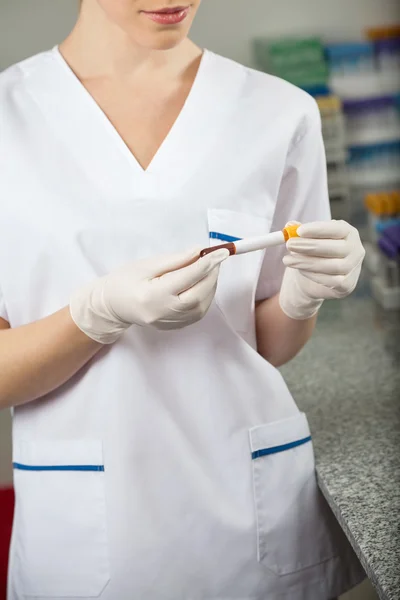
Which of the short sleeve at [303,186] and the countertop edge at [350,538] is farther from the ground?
the short sleeve at [303,186]

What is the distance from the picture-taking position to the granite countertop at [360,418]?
2.94ft

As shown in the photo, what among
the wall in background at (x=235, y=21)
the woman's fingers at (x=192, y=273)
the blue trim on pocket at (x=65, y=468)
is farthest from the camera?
the wall in background at (x=235, y=21)

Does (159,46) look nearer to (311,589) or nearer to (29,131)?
(29,131)

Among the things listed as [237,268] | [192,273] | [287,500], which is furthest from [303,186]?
[287,500]

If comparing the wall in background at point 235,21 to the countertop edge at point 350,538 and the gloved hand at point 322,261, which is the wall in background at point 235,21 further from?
the countertop edge at point 350,538

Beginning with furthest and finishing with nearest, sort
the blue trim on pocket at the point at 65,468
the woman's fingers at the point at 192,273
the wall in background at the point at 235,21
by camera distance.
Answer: the wall in background at the point at 235,21, the blue trim on pocket at the point at 65,468, the woman's fingers at the point at 192,273

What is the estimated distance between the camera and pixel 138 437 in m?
0.92

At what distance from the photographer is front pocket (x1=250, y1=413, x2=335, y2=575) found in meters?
0.97

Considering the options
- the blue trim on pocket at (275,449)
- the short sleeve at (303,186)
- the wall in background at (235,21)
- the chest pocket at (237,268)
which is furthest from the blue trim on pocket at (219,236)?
the wall in background at (235,21)

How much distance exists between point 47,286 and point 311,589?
1.53 ft

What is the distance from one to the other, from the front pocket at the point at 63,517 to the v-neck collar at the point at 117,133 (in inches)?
11.1

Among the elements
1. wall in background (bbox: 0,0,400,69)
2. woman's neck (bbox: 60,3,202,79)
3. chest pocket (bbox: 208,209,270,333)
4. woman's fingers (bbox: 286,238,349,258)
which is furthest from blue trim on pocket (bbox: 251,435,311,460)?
wall in background (bbox: 0,0,400,69)

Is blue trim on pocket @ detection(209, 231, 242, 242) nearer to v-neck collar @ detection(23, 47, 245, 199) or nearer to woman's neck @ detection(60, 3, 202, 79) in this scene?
v-neck collar @ detection(23, 47, 245, 199)

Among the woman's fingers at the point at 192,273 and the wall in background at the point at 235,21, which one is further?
the wall in background at the point at 235,21
